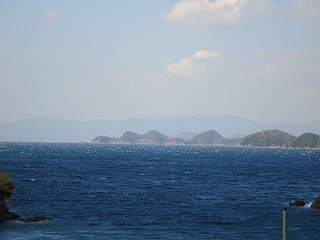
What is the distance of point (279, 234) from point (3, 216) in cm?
3303

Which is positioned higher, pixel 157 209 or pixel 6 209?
pixel 6 209

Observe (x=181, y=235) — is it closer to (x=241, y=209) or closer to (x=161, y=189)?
(x=241, y=209)

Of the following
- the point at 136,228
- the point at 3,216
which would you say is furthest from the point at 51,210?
the point at 136,228

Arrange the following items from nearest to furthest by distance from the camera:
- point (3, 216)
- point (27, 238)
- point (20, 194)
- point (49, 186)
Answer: point (27, 238) < point (3, 216) < point (20, 194) < point (49, 186)

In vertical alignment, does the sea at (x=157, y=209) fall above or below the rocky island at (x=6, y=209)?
below

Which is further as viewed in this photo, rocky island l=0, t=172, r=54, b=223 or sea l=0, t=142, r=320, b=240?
rocky island l=0, t=172, r=54, b=223

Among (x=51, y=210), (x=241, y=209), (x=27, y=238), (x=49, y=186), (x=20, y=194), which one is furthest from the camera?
(x=49, y=186)

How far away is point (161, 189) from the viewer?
103688mm

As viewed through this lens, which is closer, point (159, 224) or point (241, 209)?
point (159, 224)

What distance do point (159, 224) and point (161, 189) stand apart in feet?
138

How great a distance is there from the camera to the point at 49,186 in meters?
102

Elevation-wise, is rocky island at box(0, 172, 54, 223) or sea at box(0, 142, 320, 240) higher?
rocky island at box(0, 172, 54, 223)

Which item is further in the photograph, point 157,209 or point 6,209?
point 157,209

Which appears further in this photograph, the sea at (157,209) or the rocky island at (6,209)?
the rocky island at (6,209)
